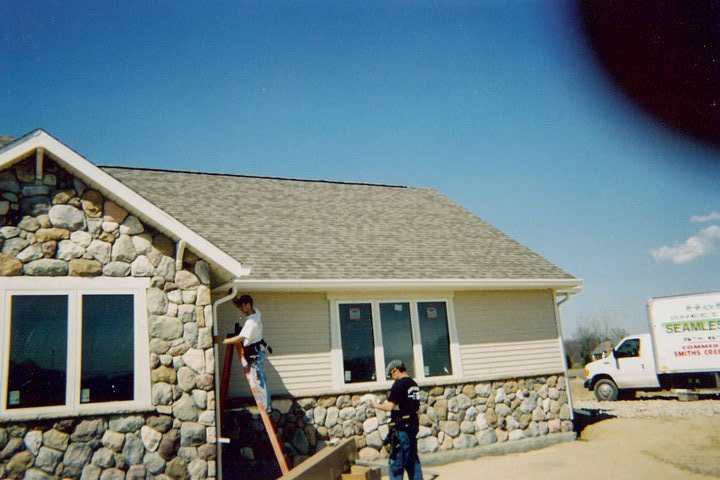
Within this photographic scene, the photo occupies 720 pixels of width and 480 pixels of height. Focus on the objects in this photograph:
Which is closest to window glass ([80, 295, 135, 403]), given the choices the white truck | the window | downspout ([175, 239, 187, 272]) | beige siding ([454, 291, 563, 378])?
downspout ([175, 239, 187, 272])

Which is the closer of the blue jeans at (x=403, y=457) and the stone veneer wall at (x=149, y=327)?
the stone veneer wall at (x=149, y=327)

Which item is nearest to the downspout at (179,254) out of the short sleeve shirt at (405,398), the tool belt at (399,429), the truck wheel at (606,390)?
the short sleeve shirt at (405,398)

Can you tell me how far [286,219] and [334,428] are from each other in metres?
5.04

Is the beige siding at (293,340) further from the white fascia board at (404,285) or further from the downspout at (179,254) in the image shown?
the downspout at (179,254)

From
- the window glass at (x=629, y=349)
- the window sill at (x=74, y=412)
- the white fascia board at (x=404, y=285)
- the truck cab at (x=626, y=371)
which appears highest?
the white fascia board at (x=404, y=285)

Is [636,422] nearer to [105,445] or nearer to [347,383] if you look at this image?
[347,383]

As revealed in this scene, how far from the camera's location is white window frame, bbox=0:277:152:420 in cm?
616

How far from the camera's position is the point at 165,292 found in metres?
7.09

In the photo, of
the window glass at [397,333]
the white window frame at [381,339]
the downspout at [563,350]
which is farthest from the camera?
the downspout at [563,350]

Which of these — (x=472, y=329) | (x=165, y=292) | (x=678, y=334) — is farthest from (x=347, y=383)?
(x=678, y=334)

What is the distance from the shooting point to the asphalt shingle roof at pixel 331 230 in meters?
10.3

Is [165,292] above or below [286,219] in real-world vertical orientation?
below

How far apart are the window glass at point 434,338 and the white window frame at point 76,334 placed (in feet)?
17.8

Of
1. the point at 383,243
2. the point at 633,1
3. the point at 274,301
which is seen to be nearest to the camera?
the point at 633,1
